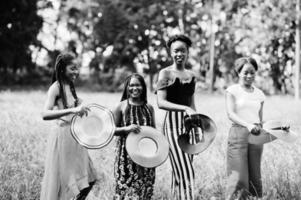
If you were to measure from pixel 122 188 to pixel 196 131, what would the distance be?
3.14ft

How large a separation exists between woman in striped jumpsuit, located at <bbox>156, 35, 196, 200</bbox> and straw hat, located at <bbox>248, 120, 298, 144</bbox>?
718mm

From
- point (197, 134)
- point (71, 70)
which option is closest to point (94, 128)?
point (71, 70)

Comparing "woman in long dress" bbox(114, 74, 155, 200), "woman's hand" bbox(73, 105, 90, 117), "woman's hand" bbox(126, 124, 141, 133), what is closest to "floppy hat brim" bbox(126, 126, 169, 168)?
"woman's hand" bbox(126, 124, 141, 133)

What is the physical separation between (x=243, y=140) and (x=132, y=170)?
3.99ft

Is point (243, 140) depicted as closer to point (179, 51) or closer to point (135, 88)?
point (179, 51)

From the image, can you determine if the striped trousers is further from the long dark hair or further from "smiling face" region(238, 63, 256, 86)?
the long dark hair

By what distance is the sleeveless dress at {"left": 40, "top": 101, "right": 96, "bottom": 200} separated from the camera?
3.87m

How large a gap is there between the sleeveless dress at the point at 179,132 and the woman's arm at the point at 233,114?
0.47 metres

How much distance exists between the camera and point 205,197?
5078mm

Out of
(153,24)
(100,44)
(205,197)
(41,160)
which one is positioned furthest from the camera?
(100,44)

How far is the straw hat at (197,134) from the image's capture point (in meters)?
4.05

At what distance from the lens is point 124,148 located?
423 centimetres

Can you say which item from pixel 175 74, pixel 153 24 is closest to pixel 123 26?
pixel 153 24

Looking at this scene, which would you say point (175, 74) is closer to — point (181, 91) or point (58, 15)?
point (181, 91)
